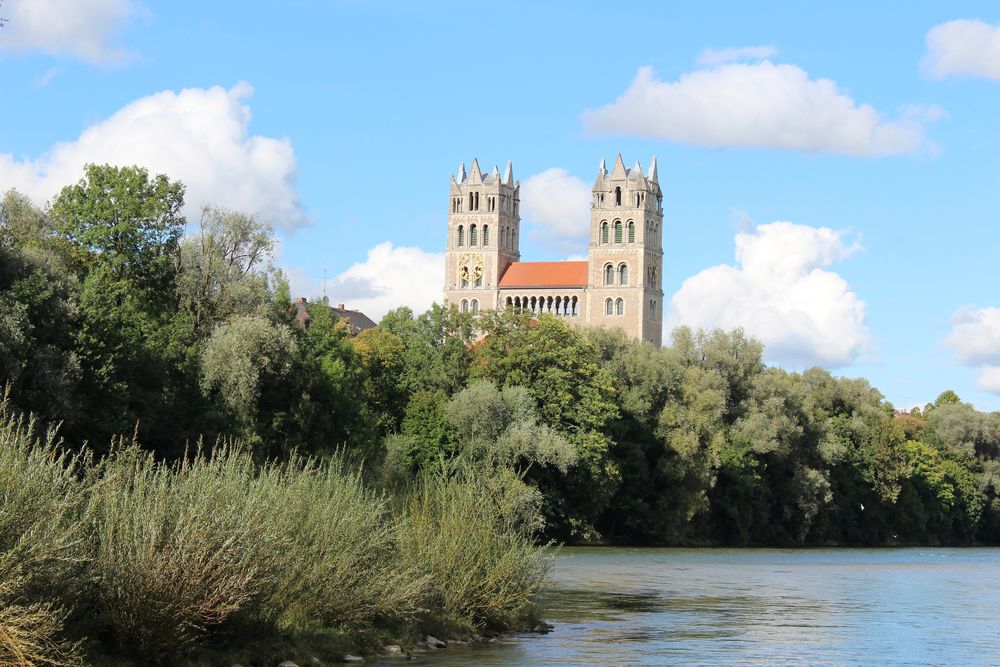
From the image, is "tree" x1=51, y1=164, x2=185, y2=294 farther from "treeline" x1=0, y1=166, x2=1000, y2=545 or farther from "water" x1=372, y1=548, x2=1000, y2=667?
"water" x1=372, y1=548, x2=1000, y2=667

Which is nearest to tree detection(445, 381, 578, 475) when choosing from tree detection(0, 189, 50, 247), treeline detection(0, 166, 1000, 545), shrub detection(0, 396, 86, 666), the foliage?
treeline detection(0, 166, 1000, 545)

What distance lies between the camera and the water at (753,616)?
29547mm

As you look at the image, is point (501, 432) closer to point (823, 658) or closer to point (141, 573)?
point (823, 658)

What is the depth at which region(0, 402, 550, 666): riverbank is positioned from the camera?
60.0 ft

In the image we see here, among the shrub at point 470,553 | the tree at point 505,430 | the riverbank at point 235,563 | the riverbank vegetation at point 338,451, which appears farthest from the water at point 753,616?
the tree at point 505,430

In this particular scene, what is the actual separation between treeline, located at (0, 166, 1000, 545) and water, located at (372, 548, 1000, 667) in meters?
5.35

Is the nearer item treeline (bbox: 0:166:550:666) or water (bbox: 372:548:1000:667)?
treeline (bbox: 0:166:550:666)

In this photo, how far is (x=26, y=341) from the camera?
43.0m

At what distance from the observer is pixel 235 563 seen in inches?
831

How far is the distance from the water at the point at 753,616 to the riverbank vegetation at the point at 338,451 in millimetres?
2556

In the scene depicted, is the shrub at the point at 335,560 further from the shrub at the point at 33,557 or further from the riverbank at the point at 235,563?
the shrub at the point at 33,557

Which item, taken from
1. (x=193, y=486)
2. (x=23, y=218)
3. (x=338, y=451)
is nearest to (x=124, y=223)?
(x=23, y=218)

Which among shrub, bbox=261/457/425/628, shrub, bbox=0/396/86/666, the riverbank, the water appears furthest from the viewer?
the water

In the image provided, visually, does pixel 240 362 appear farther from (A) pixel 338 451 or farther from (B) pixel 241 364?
(A) pixel 338 451
